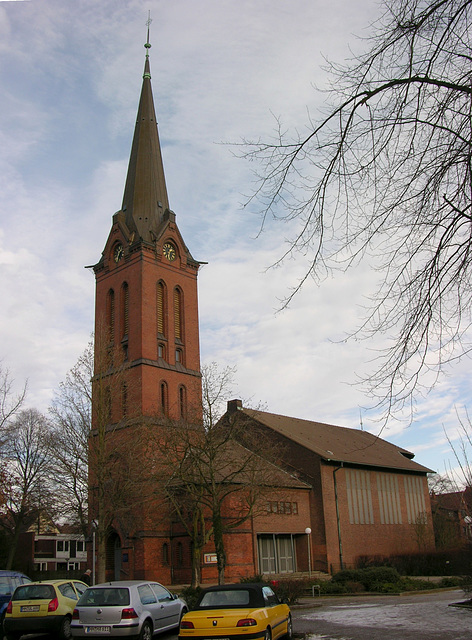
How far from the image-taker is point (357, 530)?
4616 cm

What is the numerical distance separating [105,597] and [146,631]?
3.69ft

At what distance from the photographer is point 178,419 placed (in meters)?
39.4

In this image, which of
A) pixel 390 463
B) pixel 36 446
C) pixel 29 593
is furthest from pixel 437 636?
pixel 36 446

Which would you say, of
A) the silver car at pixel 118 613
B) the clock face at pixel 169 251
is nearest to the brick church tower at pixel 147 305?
the clock face at pixel 169 251

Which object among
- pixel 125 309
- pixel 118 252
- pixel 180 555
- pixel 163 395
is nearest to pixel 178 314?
pixel 125 309

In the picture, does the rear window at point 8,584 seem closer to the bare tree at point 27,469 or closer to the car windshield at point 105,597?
the car windshield at point 105,597

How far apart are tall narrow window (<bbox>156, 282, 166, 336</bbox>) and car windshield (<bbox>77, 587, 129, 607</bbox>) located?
32104 mm

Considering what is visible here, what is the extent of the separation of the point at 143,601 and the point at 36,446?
4228 centimetres

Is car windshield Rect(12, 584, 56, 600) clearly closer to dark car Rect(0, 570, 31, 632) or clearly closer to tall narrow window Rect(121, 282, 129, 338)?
dark car Rect(0, 570, 31, 632)

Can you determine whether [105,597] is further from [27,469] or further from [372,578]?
[27,469]

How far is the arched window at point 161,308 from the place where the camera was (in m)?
45.8

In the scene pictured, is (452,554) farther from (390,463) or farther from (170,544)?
(170,544)

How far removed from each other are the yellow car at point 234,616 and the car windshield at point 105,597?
2145mm

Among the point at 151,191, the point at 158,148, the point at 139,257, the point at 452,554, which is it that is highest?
the point at 158,148
